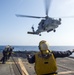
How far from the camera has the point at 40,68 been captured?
18.7 ft

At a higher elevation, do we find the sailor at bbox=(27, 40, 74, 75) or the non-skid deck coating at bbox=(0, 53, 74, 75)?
the sailor at bbox=(27, 40, 74, 75)

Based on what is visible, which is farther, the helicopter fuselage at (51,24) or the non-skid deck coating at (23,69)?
the helicopter fuselage at (51,24)

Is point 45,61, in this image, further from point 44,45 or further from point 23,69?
Result: point 23,69

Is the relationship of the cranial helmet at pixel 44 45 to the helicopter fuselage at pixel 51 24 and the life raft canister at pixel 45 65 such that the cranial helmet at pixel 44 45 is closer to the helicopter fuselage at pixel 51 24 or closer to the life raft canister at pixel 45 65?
the life raft canister at pixel 45 65

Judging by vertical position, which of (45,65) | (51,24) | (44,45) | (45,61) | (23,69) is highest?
(51,24)

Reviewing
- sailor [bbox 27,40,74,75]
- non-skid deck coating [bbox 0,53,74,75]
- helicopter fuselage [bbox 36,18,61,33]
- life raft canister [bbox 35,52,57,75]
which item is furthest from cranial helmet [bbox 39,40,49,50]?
helicopter fuselage [bbox 36,18,61,33]

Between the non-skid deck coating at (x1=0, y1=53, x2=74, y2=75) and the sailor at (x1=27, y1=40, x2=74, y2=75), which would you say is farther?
the non-skid deck coating at (x1=0, y1=53, x2=74, y2=75)

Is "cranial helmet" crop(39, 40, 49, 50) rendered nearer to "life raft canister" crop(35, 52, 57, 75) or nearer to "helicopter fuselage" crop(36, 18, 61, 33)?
"life raft canister" crop(35, 52, 57, 75)

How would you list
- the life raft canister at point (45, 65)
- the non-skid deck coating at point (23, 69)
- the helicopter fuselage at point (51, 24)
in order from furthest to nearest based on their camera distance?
the helicopter fuselage at point (51, 24) → the non-skid deck coating at point (23, 69) → the life raft canister at point (45, 65)

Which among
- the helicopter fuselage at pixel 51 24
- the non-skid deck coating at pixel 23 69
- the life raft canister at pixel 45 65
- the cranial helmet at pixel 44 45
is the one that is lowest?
the non-skid deck coating at pixel 23 69

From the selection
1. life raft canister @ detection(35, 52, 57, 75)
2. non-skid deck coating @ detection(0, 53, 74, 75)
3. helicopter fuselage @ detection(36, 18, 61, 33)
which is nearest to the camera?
life raft canister @ detection(35, 52, 57, 75)

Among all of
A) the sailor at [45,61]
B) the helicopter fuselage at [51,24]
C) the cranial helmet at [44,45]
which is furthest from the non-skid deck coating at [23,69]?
the helicopter fuselage at [51,24]

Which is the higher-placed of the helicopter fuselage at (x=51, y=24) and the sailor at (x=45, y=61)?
the helicopter fuselage at (x=51, y=24)

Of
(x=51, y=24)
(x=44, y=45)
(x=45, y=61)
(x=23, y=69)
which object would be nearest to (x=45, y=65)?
(x=45, y=61)
